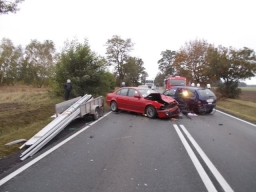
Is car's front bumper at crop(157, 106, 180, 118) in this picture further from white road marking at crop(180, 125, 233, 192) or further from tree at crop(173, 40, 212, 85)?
tree at crop(173, 40, 212, 85)

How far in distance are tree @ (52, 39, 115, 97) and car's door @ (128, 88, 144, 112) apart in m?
6.22

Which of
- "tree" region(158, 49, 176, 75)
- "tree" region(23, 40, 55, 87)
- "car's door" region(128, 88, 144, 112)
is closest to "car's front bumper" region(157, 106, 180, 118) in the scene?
"car's door" region(128, 88, 144, 112)

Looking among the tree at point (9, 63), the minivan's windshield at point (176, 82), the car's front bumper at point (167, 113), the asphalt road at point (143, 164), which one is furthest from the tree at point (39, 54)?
the asphalt road at point (143, 164)

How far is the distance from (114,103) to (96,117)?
3.03 m

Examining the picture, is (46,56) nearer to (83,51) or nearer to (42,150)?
(83,51)

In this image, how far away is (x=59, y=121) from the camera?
7.84 m

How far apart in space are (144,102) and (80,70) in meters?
8.31

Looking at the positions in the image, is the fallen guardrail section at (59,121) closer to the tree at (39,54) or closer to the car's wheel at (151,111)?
the car's wheel at (151,111)

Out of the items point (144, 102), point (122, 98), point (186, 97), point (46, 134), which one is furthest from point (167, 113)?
point (46, 134)

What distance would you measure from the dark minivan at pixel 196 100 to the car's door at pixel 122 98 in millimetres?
3230

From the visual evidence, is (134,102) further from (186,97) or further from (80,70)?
(80,70)

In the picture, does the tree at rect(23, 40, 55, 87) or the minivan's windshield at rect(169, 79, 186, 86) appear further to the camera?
the tree at rect(23, 40, 55, 87)

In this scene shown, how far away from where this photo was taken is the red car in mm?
11289

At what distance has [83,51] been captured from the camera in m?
18.6
